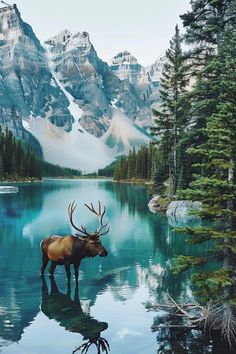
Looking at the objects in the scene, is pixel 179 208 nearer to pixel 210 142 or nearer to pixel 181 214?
pixel 181 214

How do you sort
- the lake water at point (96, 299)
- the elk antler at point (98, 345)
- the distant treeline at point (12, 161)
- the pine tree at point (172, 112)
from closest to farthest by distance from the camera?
the elk antler at point (98, 345) < the lake water at point (96, 299) < the pine tree at point (172, 112) < the distant treeline at point (12, 161)

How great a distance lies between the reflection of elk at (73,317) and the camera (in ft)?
34.1

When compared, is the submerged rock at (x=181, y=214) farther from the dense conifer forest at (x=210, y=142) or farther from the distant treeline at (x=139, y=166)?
the distant treeline at (x=139, y=166)

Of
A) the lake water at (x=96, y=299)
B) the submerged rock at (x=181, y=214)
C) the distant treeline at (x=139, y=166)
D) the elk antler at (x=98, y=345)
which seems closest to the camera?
the elk antler at (x=98, y=345)

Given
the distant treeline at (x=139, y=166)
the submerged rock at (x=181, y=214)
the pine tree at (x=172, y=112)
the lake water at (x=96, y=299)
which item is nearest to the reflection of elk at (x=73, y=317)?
the lake water at (x=96, y=299)

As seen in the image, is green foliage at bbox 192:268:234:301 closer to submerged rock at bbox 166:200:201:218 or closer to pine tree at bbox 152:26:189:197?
submerged rock at bbox 166:200:201:218

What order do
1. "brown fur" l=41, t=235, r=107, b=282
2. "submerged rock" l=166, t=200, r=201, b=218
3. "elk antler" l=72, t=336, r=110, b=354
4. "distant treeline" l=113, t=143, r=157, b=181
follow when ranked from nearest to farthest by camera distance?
"elk antler" l=72, t=336, r=110, b=354, "brown fur" l=41, t=235, r=107, b=282, "submerged rock" l=166, t=200, r=201, b=218, "distant treeline" l=113, t=143, r=157, b=181

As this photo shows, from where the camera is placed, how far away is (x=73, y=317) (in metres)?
12.2

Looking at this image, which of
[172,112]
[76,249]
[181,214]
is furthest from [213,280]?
[172,112]

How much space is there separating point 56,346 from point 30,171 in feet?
440

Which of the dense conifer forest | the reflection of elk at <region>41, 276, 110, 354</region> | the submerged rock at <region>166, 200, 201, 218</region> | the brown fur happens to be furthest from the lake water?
the submerged rock at <region>166, 200, 201, 218</region>

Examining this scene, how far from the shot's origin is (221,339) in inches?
397

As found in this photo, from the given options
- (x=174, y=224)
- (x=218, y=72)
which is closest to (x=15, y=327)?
(x=218, y=72)

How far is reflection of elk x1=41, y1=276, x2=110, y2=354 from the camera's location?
10.4 meters
